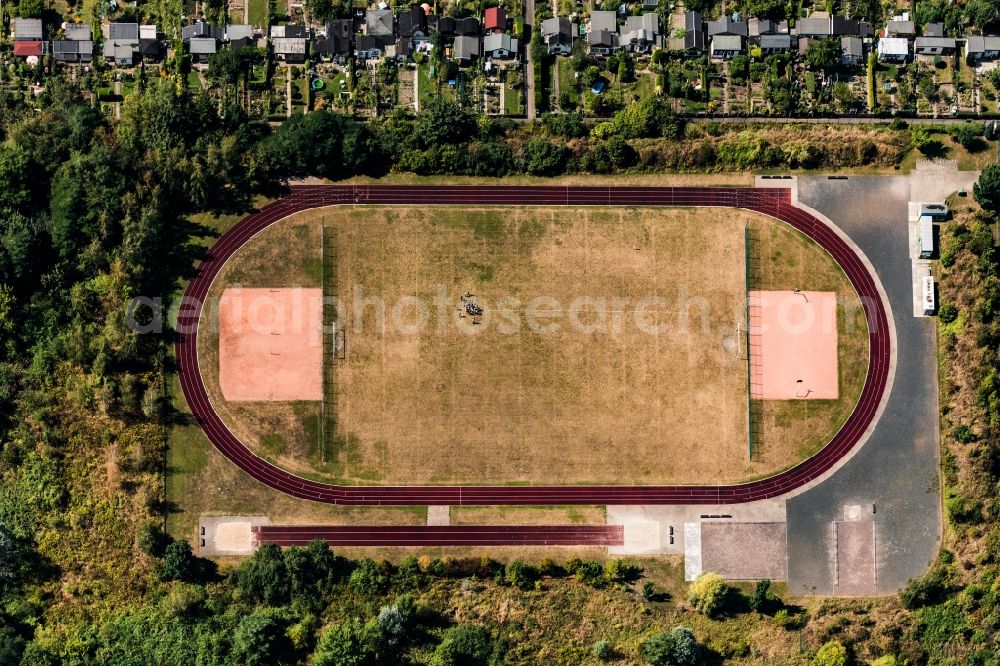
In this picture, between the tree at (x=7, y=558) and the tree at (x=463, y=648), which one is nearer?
the tree at (x=463, y=648)

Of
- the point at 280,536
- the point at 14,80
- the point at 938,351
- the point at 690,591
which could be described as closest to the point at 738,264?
the point at 938,351

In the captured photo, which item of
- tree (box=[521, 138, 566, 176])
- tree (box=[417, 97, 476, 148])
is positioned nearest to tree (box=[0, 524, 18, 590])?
tree (box=[417, 97, 476, 148])

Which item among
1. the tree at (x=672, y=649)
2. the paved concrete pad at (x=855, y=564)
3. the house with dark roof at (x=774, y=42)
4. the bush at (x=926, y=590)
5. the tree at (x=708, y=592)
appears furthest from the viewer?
the house with dark roof at (x=774, y=42)

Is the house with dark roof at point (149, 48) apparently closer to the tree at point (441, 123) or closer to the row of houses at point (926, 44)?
the tree at point (441, 123)

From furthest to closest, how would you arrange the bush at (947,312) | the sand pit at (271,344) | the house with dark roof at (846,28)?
1. the house with dark roof at (846,28)
2. the bush at (947,312)
3. the sand pit at (271,344)

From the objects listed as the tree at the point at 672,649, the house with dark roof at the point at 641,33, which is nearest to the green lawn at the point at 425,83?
the house with dark roof at the point at 641,33

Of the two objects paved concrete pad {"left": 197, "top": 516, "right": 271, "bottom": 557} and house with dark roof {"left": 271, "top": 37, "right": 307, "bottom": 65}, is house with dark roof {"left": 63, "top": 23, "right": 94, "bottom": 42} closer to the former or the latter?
house with dark roof {"left": 271, "top": 37, "right": 307, "bottom": 65}

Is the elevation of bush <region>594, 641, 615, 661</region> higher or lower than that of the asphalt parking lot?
lower
